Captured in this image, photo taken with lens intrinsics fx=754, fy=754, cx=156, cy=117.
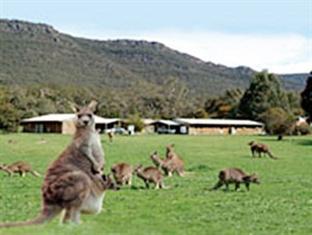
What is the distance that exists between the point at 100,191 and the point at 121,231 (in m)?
3.49

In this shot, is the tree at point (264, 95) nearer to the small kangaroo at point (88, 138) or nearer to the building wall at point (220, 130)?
the building wall at point (220, 130)

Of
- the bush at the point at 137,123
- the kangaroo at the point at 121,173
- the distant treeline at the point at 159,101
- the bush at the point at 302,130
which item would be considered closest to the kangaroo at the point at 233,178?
the kangaroo at the point at 121,173

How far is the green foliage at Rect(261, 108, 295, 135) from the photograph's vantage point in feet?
314

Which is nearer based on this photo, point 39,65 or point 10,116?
point 10,116

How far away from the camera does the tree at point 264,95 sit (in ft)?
425

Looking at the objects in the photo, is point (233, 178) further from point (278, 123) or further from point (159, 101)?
point (159, 101)

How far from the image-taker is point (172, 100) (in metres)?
182

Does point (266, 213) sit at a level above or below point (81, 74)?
below

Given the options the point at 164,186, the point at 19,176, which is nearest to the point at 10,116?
the point at 19,176

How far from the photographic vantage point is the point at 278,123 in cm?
9875

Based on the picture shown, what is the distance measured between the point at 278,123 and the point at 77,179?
90620 millimetres

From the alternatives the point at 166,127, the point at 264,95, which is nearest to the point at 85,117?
the point at 264,95

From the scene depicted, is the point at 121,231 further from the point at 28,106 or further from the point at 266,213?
the point at 28,106

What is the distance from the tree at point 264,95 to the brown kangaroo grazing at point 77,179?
394 feet
